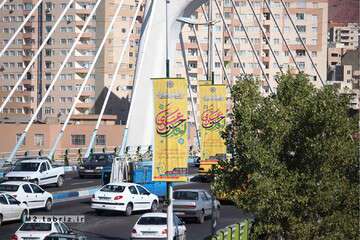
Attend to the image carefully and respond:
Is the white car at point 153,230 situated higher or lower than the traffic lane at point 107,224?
higher

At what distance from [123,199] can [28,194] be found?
3.44 m

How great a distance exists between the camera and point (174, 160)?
76.1 ft

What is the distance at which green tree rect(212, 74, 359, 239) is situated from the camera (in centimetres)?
1831

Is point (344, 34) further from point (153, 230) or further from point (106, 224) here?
point (153, 230)

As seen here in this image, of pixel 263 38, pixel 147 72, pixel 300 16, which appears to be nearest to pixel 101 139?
pixel 147 72

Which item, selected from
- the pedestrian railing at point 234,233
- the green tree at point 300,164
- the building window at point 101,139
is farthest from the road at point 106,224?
the building window at point 101,139

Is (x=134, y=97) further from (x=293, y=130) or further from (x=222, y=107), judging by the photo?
(x=293, y=130)

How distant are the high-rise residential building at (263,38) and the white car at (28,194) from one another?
7272 cm

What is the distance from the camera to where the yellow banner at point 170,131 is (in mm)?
23125

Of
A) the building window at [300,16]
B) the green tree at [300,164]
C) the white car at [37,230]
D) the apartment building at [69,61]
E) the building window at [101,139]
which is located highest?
the building window at [300,16]

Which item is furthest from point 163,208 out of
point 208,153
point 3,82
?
point 3,82

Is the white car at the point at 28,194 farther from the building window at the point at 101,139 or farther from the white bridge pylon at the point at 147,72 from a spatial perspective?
the building window at the point at 101,139

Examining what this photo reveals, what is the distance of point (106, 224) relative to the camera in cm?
3189

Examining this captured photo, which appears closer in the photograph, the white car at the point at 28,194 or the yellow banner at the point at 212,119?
the yellow banner at the point at 212,119
